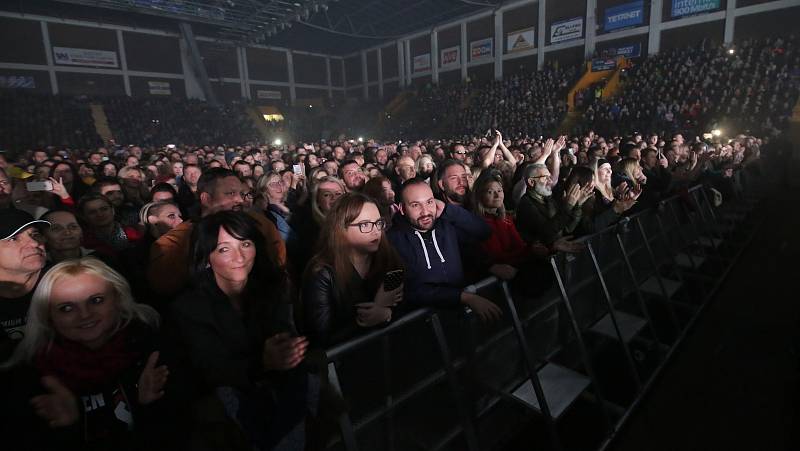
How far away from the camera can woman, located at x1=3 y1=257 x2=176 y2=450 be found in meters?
1.43

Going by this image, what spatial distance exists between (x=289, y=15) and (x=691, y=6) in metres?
25.7

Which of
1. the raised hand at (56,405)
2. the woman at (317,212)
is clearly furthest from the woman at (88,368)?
the woman at (317,212)

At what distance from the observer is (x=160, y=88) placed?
33031mm

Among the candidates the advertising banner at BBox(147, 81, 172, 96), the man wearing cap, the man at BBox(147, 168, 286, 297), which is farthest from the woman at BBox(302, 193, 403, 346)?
the advertising banner at BBox(147, 81, 172, 96)

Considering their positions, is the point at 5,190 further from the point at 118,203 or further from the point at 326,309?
the point at 326,309

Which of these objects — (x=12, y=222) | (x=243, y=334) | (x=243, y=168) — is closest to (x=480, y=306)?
(x=243, y=334)

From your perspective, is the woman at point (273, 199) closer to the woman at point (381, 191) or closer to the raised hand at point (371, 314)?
the woman at point (381, 191)

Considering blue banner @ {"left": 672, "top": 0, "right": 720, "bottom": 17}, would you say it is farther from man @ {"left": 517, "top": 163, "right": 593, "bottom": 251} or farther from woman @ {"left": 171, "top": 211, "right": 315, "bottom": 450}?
woman @ {"left": 171, "top": 211, "right": 315, "bottom": 450}

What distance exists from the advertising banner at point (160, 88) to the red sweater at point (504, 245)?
38.1 m

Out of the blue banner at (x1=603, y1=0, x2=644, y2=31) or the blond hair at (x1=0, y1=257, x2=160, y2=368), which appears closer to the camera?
the blond hair at (x1=0, y1=257, x2=160, y2=368)

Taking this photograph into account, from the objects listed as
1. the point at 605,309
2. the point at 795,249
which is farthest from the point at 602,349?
the point at 795,249

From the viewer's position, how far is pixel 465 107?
30.7m

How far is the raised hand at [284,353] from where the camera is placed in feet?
5.34

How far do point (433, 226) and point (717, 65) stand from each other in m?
22.4
